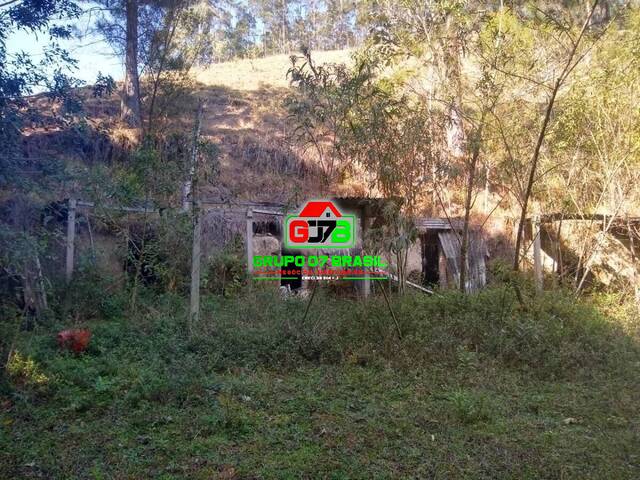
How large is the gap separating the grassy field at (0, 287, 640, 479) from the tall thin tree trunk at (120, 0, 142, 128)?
7950mm

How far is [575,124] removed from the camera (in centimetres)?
896

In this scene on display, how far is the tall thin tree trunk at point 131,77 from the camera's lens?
12648 millimetres

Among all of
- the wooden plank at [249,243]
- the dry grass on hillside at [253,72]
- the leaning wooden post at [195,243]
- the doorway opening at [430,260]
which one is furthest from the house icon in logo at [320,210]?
the dry grass on hillside at [253,72]

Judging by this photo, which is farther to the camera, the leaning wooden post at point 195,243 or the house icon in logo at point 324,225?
the house icon in logo at point 324,225

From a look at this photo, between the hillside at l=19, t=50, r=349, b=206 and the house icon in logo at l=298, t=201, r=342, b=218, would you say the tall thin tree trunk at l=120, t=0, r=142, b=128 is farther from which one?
the house icon in logo at l=298, t=201, r=342, b=218

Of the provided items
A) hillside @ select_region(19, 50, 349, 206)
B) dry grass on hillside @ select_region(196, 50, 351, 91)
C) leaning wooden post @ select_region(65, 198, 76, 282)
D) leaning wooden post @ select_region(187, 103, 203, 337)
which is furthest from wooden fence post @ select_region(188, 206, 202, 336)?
dry grass on hillside @ select_region(196, 50, 351, 91)

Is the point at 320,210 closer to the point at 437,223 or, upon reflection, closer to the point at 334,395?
the point at 437,223

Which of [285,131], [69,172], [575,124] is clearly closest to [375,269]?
[69,172]

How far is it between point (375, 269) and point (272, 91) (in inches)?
595

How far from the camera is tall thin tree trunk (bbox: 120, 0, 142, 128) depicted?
41.5ft

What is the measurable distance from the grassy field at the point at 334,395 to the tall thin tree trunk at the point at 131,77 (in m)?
7.95

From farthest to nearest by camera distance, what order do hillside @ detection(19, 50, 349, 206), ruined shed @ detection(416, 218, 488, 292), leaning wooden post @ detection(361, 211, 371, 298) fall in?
hillside @ detection(19, 50, 349, 206) < ruined shed @ detection(416, 218, 488, 292) < leaning wooden post @ detection(361, 211, 371, 298)

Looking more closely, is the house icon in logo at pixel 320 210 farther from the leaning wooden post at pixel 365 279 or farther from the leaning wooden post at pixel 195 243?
the leaning wooden post at pixel 195 243

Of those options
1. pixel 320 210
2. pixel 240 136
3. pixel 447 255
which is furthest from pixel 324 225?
pixel 240 136
